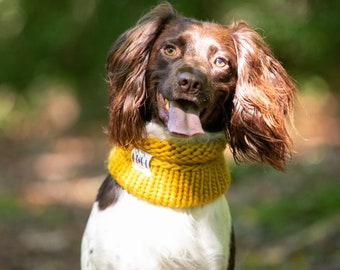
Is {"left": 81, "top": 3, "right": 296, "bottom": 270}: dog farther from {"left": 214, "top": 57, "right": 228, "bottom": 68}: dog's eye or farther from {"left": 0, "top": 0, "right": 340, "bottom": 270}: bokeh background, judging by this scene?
{"left": 0, "top": 0, "right": 340, "bottom": 270}: bokeh background

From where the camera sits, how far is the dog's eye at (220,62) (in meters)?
3.72

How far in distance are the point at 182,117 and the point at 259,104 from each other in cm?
44

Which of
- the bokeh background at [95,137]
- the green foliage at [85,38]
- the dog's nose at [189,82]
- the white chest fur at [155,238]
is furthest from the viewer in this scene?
the green foliage at [85,38]

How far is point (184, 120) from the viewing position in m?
3.52

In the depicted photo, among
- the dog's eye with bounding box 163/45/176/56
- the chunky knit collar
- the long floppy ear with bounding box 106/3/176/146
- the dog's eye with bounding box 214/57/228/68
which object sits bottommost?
the chunky knit collar

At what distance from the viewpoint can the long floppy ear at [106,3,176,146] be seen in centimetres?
371

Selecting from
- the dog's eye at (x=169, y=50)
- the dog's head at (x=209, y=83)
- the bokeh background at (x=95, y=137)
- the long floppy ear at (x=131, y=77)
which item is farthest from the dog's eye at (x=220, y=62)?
the bokeh background at (x=95, y=137)

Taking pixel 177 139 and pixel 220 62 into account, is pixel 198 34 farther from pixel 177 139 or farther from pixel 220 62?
pixel 177 139

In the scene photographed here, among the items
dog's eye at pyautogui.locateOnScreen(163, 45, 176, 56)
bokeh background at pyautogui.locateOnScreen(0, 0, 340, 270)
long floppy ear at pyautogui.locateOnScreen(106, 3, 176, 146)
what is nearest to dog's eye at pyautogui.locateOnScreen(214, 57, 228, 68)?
dog's eye at pyautogui.locateOnScreen(163, 45, 176, 56)

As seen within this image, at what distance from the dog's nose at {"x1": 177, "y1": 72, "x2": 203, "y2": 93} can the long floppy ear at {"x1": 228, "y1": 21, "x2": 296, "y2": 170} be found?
0.37 m

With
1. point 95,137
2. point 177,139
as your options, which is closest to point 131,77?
point 177,139

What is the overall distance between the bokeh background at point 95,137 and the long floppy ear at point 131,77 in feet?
2.53

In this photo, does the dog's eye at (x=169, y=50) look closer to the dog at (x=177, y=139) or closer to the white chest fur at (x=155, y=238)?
the dog at (x=177, y=139)

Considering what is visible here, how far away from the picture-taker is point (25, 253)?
19.2 feet
